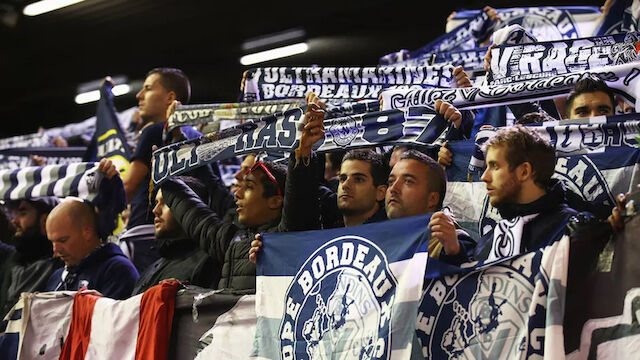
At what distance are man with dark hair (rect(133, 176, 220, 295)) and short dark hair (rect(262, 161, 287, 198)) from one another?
536 mm

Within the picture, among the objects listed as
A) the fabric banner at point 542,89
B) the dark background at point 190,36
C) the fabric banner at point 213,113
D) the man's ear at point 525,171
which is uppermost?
the dark background at point 190,36

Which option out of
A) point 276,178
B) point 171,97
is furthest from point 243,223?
point 171,97

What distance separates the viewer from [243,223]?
4723 mm

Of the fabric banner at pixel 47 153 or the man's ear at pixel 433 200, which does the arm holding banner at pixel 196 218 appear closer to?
the man's ear at pixel 433 200

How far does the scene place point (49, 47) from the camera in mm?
15844

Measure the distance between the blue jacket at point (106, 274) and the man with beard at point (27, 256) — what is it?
0.75 m

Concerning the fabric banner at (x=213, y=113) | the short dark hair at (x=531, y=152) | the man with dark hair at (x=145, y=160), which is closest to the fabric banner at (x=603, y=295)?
the short dark hair at (x=531, y=152)

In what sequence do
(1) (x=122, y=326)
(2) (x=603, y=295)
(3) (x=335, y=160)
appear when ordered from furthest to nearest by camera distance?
(3) (x=335, y=160)
(1) (x=122, y=326)
(2) (x=603, y=295)

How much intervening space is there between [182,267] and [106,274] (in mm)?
662

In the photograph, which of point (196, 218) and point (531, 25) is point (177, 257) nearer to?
point (196, 218)

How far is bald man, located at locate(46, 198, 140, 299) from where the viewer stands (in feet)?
17.8

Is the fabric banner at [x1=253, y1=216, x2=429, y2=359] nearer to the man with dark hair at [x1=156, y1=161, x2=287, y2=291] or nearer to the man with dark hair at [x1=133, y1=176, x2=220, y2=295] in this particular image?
the man with dark hair at [x1=156, y1=161, x2=287, y2=291]

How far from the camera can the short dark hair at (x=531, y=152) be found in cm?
357

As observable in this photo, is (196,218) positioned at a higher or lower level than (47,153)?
lower
